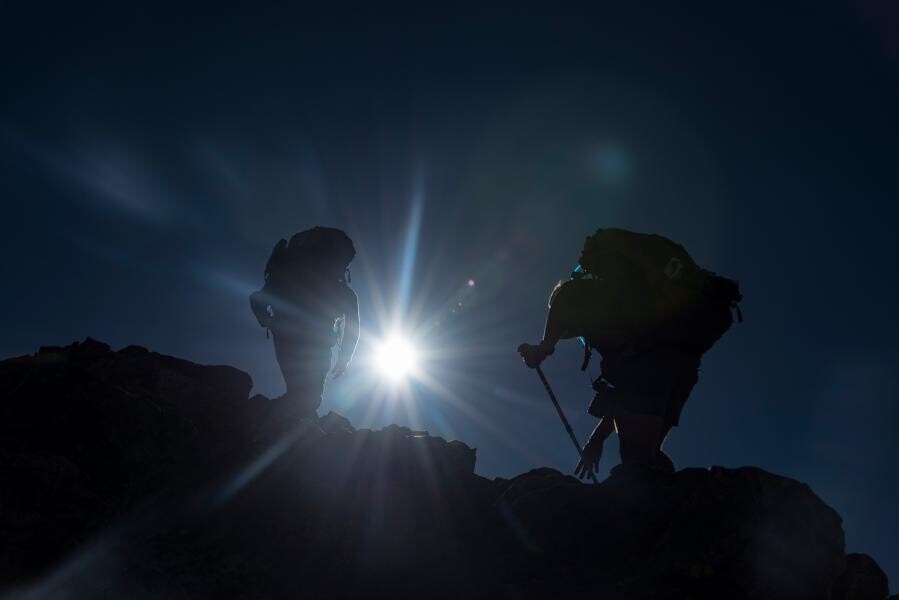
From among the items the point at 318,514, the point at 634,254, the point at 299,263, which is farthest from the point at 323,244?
the point at 634,254

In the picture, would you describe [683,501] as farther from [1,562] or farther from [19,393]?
[19,393]

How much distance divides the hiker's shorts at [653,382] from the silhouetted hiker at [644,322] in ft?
0.04

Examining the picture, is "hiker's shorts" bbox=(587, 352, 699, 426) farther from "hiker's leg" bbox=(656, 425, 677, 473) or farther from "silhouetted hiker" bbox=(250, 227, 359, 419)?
"silhouetted hiker" bbox=(250, 227, 359, 419)

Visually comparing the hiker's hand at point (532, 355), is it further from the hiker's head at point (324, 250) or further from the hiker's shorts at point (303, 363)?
the hiker's head at point (324, 250)

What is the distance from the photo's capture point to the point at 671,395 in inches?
317

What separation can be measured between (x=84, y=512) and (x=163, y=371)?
8.32ft

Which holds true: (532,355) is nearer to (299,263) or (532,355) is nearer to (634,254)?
(634,254)

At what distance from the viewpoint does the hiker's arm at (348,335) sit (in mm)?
12031

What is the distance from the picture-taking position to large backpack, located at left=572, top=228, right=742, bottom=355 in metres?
7.80

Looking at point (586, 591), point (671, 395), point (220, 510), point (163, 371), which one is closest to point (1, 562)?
point (220, 510)

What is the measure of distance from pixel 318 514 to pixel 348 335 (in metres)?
4.60

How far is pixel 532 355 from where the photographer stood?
8820mm

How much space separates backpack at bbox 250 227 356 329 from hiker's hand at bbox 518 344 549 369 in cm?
481

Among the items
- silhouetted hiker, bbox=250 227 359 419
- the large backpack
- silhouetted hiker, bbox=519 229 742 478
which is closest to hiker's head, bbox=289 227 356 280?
silhouetted hiker, bbox=250 227 359 419
